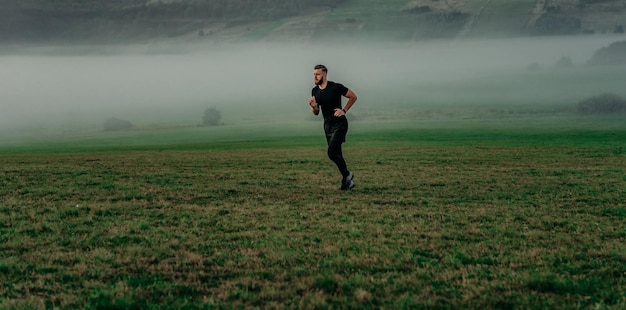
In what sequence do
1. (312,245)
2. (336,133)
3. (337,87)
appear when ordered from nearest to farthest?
1. (312,245)
2. (337,87)
3. (336,133)

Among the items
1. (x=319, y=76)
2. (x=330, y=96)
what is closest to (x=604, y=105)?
(x=330, y=96)

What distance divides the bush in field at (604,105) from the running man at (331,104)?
168105 millimetres

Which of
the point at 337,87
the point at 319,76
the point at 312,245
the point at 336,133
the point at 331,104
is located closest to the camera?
the point at 312,245

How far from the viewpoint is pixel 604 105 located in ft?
532

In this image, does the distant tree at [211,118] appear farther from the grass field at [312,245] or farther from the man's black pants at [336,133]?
the man's black pants at [336,133]

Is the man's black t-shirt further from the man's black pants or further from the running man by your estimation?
the man's black pants

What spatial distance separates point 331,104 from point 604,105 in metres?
172

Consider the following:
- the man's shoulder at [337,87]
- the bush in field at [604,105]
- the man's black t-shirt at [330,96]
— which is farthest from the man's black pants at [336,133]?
the bush in field at [604,105]

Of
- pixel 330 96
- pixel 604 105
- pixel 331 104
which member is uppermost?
pixel 604 105

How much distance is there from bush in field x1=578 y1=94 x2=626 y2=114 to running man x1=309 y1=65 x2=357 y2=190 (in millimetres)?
168105

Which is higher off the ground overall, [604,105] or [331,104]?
[604,105]

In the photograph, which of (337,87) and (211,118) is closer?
(337,87)

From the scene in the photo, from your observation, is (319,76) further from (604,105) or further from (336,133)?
(604,105)

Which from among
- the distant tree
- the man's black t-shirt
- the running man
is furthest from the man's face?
the distant tree
